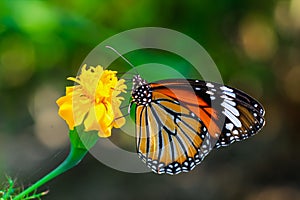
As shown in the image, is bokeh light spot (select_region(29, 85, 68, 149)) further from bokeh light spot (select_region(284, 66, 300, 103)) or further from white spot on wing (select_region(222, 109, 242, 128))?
white spot on wing (select_region(222, 109, 242, 128))

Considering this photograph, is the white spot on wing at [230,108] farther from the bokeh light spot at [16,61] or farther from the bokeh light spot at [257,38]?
the bokeh light spot at [257,38]

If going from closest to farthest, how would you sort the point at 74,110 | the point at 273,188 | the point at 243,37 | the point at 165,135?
the point at 74,110, the point at 165,135, the point at 243,37, the point at 273,188

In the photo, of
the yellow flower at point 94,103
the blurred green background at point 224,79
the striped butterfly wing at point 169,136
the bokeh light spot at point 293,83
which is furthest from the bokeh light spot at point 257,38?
the yellow flower at point 94,103

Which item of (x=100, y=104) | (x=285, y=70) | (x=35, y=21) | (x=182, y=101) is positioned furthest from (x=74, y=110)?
(x=285, y=70)

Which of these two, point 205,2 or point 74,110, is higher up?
point 205,2

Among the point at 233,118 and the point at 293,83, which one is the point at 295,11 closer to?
the point at 293,83

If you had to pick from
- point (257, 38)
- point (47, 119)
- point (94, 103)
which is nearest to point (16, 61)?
point (47, 119)

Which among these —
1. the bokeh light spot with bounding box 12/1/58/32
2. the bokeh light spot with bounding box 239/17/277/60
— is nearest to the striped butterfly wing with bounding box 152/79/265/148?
the bokeh light spot with bounding box 12/1/58/32

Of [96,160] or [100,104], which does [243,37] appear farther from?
[100,104]
